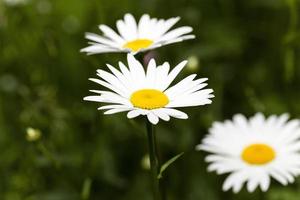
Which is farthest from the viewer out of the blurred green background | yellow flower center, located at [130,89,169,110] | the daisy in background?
the blurred green background

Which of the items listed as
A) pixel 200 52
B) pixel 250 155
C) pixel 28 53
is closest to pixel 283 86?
pixel 200 52

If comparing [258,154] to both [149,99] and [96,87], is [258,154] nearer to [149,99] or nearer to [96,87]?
[149,99]

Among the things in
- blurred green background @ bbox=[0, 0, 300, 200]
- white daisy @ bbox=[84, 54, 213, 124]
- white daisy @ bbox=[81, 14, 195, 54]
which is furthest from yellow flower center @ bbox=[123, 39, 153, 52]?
blurred green background @ bbox=[0, 0, 300, 200]

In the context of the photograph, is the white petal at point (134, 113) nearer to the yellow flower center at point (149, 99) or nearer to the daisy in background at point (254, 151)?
the yellow flower center at point (149, 99)

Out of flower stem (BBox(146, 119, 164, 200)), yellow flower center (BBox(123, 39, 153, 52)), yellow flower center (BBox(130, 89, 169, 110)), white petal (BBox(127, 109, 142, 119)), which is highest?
yellow flower center (BBox(123, 39, 153, 52))

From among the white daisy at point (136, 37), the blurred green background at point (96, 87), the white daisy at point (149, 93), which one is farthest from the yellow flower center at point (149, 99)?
the blurred green background at point (96, 87)

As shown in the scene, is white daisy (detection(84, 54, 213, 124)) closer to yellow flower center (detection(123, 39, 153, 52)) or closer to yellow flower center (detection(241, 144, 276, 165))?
yellow flower center (detection(123, 39, 153, 52))

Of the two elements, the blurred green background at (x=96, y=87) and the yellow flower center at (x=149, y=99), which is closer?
the yellow flower center at (x=149, y=99)
